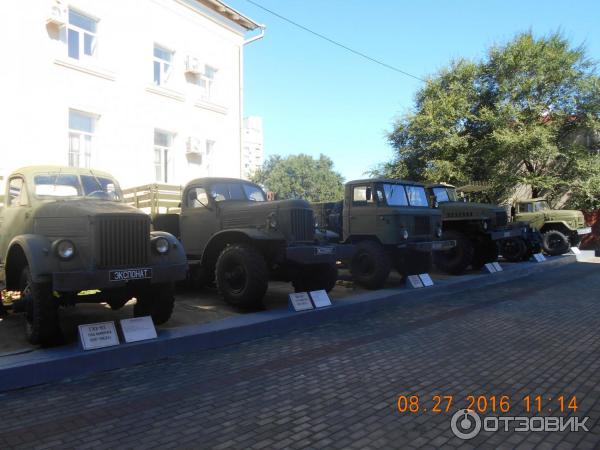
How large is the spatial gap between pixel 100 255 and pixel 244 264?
2071 millimetres

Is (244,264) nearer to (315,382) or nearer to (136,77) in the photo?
(315,382)

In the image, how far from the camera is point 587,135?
21.5 metres

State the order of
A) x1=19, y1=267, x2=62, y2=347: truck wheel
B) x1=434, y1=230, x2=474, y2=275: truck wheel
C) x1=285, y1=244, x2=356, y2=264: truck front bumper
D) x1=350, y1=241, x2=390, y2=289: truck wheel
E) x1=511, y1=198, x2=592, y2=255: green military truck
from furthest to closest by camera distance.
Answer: x1=511, y1=198, x2=592, y2=255: green military truck, x1=434, y1=230, x2=474, y2=275: truck wheel, x1=350, y1=241, x2=390, y2=289: truck wheel, x1=285, y1=244, x2=356, y2=264: truck front bumper, x1=19, y1=267, x2=62, y2=347: truck wheel

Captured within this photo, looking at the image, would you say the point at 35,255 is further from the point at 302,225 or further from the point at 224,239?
the point at 302,225

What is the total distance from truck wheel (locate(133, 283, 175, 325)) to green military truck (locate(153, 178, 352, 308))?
1.18m

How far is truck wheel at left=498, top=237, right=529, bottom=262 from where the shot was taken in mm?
14977

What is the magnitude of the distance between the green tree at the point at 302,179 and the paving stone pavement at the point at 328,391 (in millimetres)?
52432

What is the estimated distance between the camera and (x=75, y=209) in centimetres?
511

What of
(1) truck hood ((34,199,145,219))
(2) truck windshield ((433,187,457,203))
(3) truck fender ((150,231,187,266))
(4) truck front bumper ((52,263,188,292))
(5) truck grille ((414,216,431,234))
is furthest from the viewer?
(2) truck windshield ((433,187,457,203))

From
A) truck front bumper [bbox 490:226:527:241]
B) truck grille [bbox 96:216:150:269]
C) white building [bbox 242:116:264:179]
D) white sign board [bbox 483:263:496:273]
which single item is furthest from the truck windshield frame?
white building [bbox 242:116:264:179]

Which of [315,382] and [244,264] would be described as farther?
[244,264]

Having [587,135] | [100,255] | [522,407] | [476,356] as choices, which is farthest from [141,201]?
[587,135]

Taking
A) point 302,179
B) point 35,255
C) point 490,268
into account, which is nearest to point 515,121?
point 490,268

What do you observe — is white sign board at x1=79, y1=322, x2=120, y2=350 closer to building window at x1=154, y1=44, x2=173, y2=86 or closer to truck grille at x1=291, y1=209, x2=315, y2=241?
truck grille at x1=291, y1=209, x2=315, y2=241
